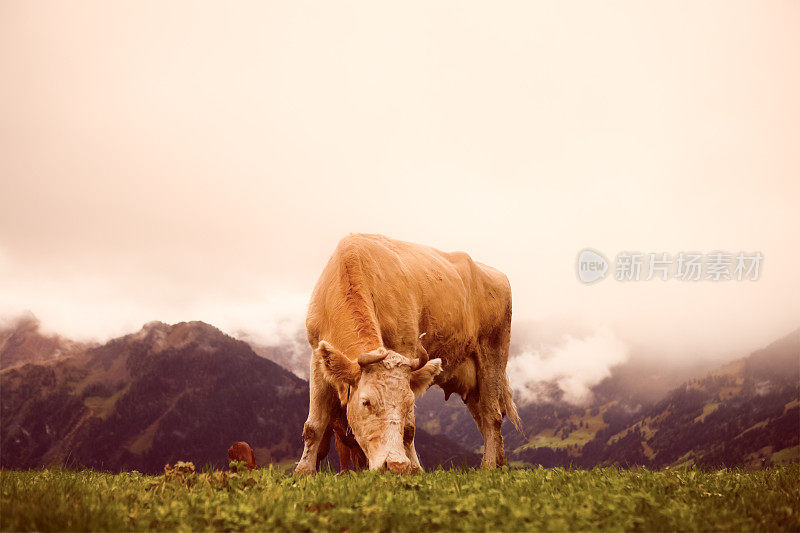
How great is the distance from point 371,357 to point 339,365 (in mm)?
787

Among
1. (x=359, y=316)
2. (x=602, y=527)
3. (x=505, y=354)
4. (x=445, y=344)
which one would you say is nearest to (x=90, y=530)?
(x=602, y=527)

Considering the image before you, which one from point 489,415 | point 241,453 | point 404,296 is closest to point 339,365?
point 241,453

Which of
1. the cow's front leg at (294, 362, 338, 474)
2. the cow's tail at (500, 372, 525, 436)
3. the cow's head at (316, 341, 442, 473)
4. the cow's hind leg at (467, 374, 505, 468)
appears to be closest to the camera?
the cow's head at (316, 341, 442, 473)

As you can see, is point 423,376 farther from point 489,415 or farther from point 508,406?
point 508,406

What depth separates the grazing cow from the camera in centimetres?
864

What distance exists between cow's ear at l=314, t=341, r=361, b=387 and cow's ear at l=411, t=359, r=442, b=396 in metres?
1.08

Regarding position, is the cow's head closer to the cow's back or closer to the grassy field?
the cow's back

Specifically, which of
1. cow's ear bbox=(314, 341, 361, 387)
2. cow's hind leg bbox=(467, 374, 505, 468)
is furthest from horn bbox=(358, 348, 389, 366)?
cow's hind leg bbox=(467, 374, 505, 468)

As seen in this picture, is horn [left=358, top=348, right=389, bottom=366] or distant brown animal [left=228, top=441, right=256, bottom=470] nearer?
horn [left=358, top=348, right=389, bottom=366]

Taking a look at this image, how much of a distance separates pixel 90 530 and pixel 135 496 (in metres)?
1.31

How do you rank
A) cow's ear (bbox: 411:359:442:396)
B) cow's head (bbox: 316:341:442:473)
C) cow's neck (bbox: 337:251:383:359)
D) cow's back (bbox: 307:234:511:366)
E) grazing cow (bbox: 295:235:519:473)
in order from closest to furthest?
cow's head (bbox: 316:341:442:473) → grazing cow (bbox: 295:235:519:473) → cow's ear (bbox: 411:359:442:396) → cow's neck (bbox: 337:251:383:359) → cow's back (bbox: 307:234:511:366)

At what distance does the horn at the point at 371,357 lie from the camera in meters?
8.64

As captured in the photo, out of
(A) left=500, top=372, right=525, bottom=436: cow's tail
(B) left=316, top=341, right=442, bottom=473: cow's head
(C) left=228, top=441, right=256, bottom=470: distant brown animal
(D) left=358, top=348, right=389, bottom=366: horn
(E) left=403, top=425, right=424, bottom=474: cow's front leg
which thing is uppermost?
(D) left=358, top=348, right=389, bottom=366: horn

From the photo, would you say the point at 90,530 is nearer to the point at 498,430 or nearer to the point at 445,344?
the point at 445,344
